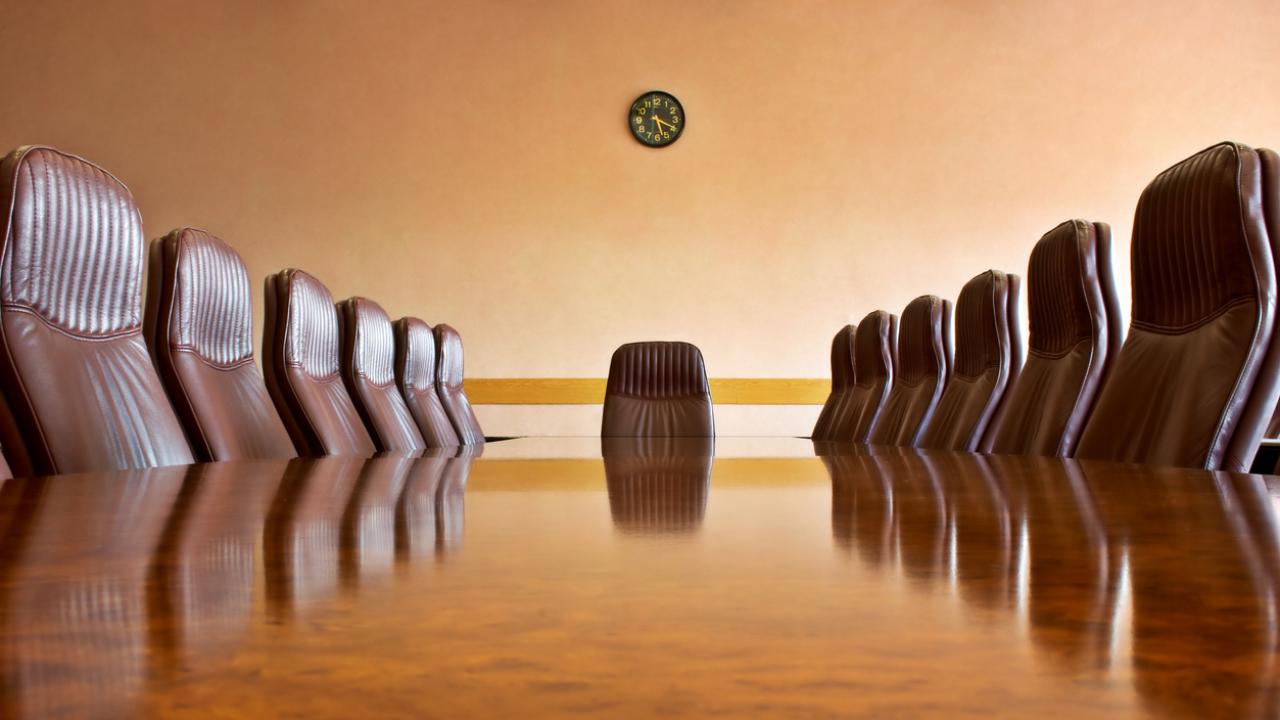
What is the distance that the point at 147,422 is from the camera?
1.45 m

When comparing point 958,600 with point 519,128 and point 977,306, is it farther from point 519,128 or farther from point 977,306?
point 519,128

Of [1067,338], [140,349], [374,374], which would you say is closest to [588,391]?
[374,374]

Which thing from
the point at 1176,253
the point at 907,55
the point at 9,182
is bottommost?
the point at 1176,253

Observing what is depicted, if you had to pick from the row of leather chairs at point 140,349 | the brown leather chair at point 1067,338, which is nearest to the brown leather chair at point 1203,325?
the brown leather chair at point 1067,338

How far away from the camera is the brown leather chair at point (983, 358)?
2.31 meters

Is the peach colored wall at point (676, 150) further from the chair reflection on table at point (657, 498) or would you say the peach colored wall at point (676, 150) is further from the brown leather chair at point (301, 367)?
the chair reflection on table at point (657, 498)

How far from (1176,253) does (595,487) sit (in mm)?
1262

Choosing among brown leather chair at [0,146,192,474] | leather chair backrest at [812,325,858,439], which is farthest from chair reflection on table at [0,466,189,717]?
leather chair backrest at [812,325,858,439]

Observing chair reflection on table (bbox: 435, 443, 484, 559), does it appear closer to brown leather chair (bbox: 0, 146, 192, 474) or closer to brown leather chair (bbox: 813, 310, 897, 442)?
brown leather chair (bbox: 0, 146, 192, 474)

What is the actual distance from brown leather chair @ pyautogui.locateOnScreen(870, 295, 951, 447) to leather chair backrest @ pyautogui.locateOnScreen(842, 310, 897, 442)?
0.19 m

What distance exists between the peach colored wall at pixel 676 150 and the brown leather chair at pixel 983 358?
8.61 feet

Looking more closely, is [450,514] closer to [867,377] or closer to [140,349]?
[140,349]

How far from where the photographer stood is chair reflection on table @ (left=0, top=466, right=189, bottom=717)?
5.5 inches

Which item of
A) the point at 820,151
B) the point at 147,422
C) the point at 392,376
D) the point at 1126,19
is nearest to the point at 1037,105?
the point at 1126,19
